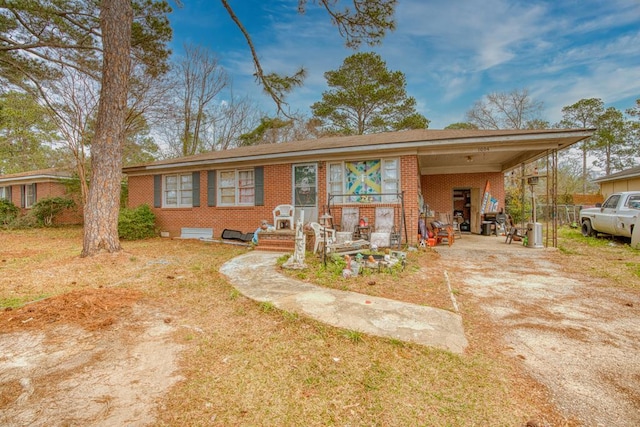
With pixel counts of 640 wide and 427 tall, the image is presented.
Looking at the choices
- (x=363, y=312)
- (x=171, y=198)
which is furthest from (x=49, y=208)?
(x=363, y=312)

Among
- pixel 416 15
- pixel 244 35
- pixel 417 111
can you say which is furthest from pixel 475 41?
pixel 244 35

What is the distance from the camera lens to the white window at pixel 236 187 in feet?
33.2

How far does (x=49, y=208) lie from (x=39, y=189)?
9.83 feet

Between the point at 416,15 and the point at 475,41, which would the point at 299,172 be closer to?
the point at 416,15

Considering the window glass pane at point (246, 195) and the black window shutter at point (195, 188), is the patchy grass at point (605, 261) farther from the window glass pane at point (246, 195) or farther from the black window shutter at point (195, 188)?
the black window shutter at point (195, 188)

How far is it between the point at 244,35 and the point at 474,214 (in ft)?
36.9

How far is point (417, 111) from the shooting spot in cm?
1833

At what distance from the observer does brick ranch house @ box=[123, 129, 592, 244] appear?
7.84 m

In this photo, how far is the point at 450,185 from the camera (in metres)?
12.6

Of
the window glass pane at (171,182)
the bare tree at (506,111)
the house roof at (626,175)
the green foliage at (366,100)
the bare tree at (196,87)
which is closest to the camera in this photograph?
the window glass pane at (171,182)

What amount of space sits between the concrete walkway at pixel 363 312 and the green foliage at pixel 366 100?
1616 centimetres

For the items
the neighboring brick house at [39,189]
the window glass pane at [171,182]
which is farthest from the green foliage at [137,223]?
the neighboring brick house at [39,189]

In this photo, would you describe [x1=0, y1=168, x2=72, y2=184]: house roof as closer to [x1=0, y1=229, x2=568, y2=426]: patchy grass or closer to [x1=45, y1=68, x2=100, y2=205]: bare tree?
[x1=45, y1=68, x2=100, y2=205]: bare tree

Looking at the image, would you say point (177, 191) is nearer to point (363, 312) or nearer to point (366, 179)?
point (366, 179)
